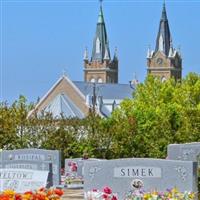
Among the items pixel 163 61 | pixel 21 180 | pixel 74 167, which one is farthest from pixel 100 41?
pixel 21 180

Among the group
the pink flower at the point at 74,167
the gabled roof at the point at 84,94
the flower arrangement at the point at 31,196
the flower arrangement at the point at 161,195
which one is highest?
the gabled roof at the point at 84,94

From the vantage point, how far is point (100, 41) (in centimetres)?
17400

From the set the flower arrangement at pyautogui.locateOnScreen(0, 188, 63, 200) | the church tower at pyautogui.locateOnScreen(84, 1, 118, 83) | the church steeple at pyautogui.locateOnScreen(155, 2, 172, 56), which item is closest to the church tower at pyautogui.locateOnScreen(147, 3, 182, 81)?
the church steeple at pyautogui.locateOnScreen(155, 2, 172, 56)

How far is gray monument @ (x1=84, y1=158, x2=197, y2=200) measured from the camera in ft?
46.6

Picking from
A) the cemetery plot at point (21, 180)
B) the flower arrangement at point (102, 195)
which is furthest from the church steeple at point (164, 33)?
→ the flower arrangement at point (102, 195)

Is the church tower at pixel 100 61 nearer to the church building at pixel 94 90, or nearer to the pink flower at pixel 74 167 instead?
the church building at pixel 94 90

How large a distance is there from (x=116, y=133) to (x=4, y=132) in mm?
3764

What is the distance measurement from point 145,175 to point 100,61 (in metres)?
163

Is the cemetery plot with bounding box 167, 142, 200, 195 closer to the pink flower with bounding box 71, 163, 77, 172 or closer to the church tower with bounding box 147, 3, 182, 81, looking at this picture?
the pink flower with bounding box 71, 163, 77, 172

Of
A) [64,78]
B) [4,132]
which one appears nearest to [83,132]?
[4,132]

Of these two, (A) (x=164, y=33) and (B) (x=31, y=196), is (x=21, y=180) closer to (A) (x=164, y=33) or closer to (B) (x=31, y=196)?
(B) (x=31, y=196)

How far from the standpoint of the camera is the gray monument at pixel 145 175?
14.2m

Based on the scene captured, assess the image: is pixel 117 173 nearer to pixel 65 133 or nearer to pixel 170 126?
pixel 65 133

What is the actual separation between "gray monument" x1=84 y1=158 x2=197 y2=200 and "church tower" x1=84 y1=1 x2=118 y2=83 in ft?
519
